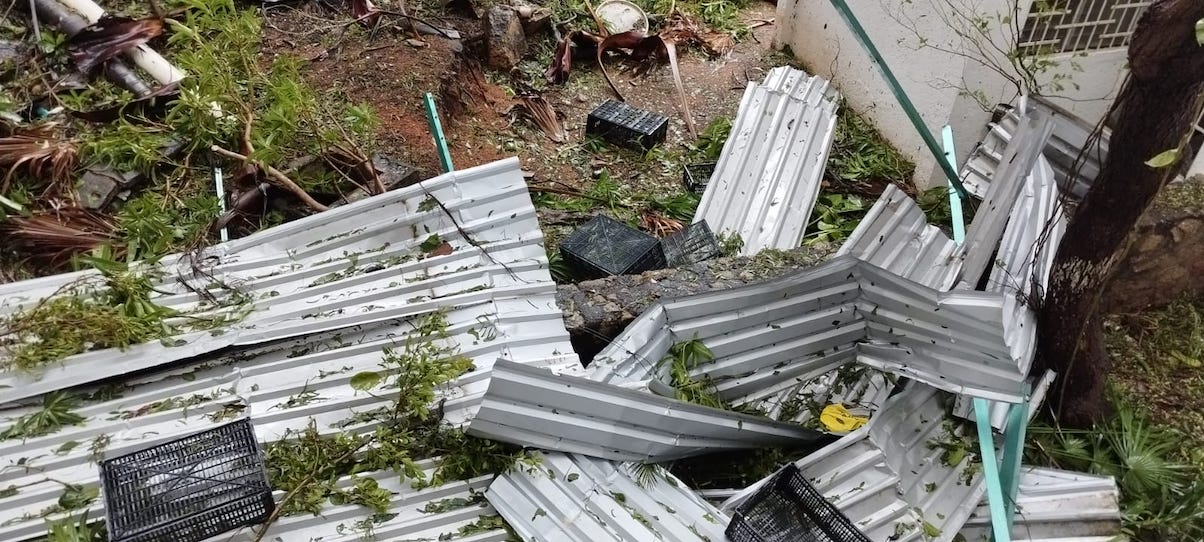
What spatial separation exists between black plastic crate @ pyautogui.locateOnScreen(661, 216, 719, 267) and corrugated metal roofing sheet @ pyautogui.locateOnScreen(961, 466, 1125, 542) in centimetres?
216

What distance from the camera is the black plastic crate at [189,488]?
98.3 inches

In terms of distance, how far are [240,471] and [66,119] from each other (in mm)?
3089

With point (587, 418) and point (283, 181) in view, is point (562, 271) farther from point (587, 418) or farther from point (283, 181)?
point (587, 418)

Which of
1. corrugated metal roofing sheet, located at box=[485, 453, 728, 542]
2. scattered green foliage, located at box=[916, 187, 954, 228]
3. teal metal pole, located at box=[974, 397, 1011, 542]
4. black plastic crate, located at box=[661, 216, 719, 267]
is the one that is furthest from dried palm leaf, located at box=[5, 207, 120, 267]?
scattered green foliage, located at box=[916, 187, 954, 228]

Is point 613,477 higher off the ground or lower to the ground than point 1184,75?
lower

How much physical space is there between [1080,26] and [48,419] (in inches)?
235

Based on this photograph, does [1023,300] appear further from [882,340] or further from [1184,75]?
[1184,75]

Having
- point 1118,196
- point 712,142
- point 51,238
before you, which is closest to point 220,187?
point 51,238

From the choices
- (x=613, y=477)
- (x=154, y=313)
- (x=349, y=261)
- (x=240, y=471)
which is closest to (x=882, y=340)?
(x=613, y=477)

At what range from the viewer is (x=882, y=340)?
357 cm

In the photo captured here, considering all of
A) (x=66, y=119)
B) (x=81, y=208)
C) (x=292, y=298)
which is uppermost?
(x=66, y=119)

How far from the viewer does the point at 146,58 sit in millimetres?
4738

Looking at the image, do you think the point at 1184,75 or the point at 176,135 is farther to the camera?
the point at 176,135

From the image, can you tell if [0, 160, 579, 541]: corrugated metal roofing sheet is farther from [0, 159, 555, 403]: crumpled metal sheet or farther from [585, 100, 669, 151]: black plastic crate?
[585, 100, 669, 151]: black plastic crate
